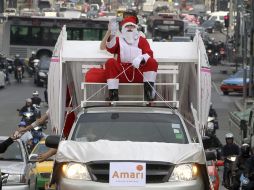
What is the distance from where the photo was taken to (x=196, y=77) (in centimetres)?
1569

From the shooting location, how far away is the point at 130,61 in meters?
15.9

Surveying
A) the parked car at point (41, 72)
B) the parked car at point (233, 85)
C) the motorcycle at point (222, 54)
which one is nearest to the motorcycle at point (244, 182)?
the parked car at point (233, 85)

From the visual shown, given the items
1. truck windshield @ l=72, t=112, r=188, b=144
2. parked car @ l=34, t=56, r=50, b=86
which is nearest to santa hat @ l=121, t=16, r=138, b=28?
truck windshield @ l=72, t=112, r=188, b=144

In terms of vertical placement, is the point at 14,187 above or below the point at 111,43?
below

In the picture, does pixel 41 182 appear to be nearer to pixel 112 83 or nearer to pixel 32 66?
pixel 112 83

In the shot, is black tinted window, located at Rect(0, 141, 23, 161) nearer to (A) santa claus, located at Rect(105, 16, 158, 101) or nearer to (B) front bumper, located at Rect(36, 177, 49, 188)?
(B) front bumper, located at Rect(36, 177, 49, 188)

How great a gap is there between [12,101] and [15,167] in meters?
29.7

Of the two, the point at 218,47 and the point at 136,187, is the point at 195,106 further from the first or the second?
the point at 218,47

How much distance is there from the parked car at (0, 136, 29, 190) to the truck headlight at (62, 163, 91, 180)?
396cm

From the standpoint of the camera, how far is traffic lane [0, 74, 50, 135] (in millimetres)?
39531

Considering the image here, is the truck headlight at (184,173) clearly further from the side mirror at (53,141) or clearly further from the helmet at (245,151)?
the helmet at (245,151)

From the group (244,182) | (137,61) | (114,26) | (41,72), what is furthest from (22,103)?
(137,61)

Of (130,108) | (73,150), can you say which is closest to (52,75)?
(130,108)

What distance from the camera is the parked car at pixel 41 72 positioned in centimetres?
5397
